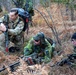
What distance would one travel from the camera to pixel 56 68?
18.4ft

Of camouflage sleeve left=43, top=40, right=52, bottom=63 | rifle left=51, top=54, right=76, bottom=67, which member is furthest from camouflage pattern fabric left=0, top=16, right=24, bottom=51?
rifle left=51, top=54, right=76, bottom=67

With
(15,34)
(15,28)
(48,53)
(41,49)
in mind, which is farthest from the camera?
(15,34)

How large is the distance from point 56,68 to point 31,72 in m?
1.15

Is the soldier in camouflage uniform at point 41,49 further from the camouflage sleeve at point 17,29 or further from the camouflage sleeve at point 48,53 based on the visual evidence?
the camouflage sleeve at point 17,29

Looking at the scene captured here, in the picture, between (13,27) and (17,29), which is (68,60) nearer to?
(17,29)

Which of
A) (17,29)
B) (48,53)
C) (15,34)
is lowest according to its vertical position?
(48,53)

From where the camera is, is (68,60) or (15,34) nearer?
(68,60)

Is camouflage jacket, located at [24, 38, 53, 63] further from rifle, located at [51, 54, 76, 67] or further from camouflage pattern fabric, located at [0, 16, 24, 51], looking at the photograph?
camouflage pattern fabric, located at [0, 16, 24, 51]

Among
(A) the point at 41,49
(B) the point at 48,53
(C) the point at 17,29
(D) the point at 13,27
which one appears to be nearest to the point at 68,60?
(B) the point at 48,53

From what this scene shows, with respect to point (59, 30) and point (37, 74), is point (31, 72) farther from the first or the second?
point (59, 30)

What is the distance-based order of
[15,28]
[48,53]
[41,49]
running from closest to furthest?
[48,53] < [41,49] < [15,28]

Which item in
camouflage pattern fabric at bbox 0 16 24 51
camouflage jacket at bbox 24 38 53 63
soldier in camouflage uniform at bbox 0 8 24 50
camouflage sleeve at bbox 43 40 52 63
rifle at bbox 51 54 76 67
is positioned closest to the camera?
rifle at bbox 51 54 76 67

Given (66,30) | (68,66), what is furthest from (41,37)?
(66,30)

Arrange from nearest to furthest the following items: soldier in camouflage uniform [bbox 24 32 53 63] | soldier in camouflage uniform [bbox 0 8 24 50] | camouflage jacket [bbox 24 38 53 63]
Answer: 1. soldier in camouflage uniform [bbox 24 32 53 63]
2. camouflage jacket [bbox 24 38 53 63]
3. soldier in camouflage uniform [bbox 0 8 24 50]
